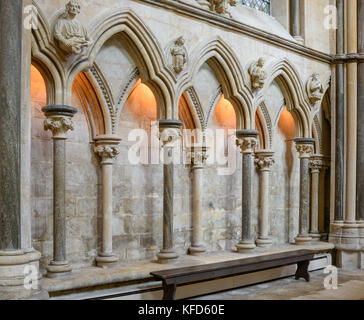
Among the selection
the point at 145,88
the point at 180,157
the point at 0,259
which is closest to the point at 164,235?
the point at 180,157

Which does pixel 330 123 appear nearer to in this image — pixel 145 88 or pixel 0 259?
pixel 145 88

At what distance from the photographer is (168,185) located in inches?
237

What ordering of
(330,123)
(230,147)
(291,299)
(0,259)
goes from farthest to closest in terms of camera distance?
(330,123), (230,147), (291,299), (0,259)

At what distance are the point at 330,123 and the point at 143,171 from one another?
4.04 metres

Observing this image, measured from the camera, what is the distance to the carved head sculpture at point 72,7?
4883mm

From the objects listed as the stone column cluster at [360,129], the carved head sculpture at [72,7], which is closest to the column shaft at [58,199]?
the carved head sculpture at [72,7]

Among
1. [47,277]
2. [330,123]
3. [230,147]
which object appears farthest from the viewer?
[330,123]

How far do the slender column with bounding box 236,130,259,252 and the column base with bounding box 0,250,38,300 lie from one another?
11.9 ft

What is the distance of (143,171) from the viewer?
6.34 m

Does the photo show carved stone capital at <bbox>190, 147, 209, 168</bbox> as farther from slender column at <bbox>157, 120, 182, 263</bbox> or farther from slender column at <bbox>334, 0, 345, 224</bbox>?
slender column at <bbox>334, 0, 345, 224</bbox>

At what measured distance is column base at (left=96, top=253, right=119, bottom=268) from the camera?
565 cm

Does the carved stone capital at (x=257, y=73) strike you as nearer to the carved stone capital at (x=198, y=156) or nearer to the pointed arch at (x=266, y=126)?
the pointed arch at (x=266, y=126)

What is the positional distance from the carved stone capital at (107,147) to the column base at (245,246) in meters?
2.40

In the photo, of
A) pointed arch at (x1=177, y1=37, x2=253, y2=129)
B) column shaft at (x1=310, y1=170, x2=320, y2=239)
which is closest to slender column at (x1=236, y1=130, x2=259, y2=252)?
pointed arch at (x1=177, y1=37, x2=253, y2=129)
